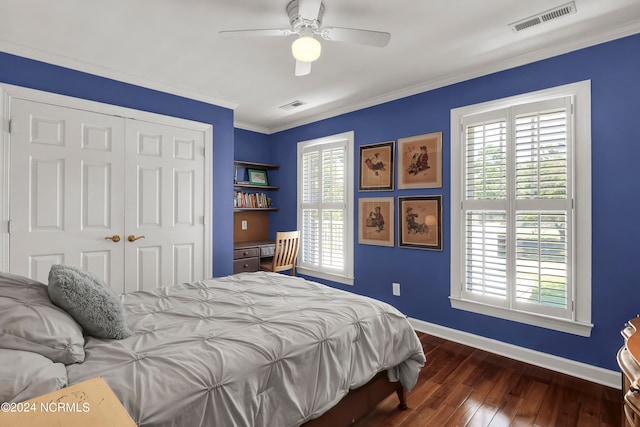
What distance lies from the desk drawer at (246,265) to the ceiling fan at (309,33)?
2.85 m

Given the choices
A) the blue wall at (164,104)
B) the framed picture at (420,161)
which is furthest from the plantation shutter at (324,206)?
the blue wall at (164,104)

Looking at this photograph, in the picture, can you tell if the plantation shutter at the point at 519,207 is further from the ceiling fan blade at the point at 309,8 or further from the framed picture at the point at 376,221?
the ceiling fan blade at the point at 309,8

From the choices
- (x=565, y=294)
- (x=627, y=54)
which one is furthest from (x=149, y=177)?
(x=627, y=54)

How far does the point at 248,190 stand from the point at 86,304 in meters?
3.68

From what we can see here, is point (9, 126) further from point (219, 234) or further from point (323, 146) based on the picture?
point (323, 146)

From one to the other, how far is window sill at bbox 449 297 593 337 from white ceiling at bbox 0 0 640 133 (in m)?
2.13

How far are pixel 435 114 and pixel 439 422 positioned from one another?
8.85 feet

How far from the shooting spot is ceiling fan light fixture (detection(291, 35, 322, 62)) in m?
1.95

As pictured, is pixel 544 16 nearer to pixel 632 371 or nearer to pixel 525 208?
pixel 525 208

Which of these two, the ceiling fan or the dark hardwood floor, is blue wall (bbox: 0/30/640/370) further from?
the ceiling fan

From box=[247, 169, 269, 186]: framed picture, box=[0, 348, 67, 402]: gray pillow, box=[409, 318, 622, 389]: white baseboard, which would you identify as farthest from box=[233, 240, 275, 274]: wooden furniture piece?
box=[0, 348, 67, 402]: gray pillow

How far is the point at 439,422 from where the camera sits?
1.98m

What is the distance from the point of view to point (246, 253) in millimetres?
4348

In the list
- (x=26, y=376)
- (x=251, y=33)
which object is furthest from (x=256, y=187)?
(x=26, y=376)
